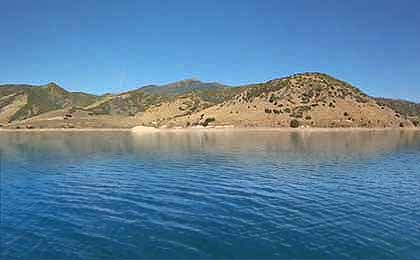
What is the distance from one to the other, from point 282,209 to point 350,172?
32.5 metres

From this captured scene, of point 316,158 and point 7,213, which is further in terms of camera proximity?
point 316,158

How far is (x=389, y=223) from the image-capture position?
3709 centimetres

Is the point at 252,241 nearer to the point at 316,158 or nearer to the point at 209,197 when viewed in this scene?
the point at 209,197

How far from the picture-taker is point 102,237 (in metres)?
32.6

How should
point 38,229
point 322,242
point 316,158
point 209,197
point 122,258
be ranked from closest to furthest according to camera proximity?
point 122,258 < point 322,242 < point 38,229 < point 209,197 < point 316,158

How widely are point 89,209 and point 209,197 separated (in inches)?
552

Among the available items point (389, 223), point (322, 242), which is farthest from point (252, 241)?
point (389, 223)

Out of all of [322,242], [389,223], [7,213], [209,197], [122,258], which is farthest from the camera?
[209,197]

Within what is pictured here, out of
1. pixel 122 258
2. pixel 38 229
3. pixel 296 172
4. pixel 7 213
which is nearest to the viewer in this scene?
pixel 122 258

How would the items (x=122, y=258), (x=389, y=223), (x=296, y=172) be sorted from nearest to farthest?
1. (x=122, y=258)
2. (x=389, y=223)
3. (x=296, y=172)

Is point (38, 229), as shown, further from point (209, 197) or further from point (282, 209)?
point (282, 209)

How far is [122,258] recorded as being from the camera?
28.3 metres

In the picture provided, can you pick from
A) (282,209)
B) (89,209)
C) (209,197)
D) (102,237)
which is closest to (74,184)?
(89,209)

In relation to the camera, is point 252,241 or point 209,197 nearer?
point 252,241
